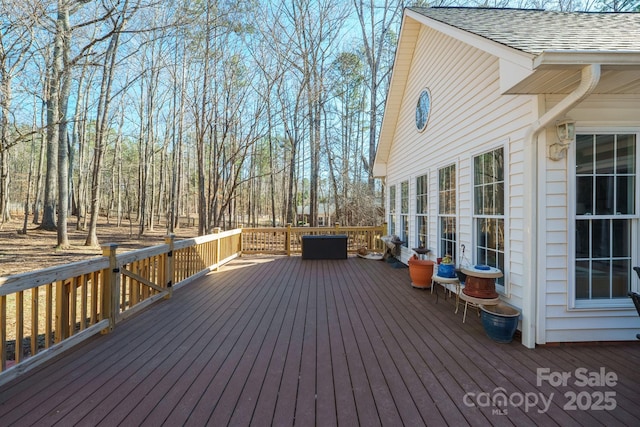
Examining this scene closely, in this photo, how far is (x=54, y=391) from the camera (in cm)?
201

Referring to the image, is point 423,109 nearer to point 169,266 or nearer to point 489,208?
point 489,208

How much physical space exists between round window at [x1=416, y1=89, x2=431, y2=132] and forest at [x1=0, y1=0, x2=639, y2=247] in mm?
4490

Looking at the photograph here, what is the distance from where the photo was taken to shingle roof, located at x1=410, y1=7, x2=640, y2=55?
246 centimetres

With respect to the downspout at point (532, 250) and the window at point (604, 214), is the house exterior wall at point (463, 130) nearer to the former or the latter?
the downspout at point (532, 250)

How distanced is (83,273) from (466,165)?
458 cm

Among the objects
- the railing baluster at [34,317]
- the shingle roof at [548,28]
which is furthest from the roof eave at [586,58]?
the railing baluster at [34,317]

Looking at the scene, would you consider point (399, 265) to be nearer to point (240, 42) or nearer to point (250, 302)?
point (250, 302)

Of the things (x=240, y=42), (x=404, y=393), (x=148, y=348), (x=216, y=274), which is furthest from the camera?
(x=240, y=42)

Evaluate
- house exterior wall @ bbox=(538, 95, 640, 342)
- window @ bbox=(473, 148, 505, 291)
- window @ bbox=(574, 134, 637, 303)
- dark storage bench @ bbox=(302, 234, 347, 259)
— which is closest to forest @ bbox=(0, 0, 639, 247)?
dark storage bench @ bbox=(302, 234, 347, 259)

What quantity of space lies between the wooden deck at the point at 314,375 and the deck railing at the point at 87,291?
0.16 metres

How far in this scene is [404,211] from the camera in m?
7.00

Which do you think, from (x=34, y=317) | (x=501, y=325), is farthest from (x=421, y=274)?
(x=34, y=317)

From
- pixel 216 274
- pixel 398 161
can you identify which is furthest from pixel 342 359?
pixel 398 161

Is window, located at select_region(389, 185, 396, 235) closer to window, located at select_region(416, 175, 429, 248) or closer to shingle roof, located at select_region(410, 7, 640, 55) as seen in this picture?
window, located at select_region(416, 175, 429, 248)
